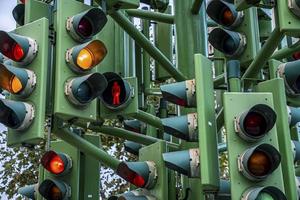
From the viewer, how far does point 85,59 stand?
509cm

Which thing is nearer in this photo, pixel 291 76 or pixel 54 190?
pixel 291 76

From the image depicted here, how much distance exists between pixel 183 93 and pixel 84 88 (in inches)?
32.1

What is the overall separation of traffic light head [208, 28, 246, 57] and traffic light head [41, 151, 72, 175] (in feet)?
6.39


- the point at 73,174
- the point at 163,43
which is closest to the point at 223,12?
the point at 163,43

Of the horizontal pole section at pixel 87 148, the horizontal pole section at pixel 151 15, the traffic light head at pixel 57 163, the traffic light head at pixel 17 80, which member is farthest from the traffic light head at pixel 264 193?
the horizontal pole section at pixel 151 15

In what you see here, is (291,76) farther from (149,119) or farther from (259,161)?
(149,119)

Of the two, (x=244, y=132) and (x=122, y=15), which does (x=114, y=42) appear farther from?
(x=244, y=132)

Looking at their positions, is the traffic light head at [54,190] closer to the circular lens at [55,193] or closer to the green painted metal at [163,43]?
the circular lens at [55,193]

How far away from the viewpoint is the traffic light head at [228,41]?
6.26 m

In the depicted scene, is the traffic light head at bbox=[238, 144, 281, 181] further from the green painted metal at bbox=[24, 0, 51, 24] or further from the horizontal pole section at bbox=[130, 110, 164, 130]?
the horizontal pole section at bbox=[130, 110, 164, 130]

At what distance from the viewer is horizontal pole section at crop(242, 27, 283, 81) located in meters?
5.29

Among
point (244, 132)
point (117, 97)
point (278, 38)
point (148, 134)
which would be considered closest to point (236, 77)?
point (278, 38)

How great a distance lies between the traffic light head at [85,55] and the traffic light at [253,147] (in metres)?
1.15

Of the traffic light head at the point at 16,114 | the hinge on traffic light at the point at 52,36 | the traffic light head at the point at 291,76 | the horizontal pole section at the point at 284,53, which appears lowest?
the traffic light head at the point at 16,114
